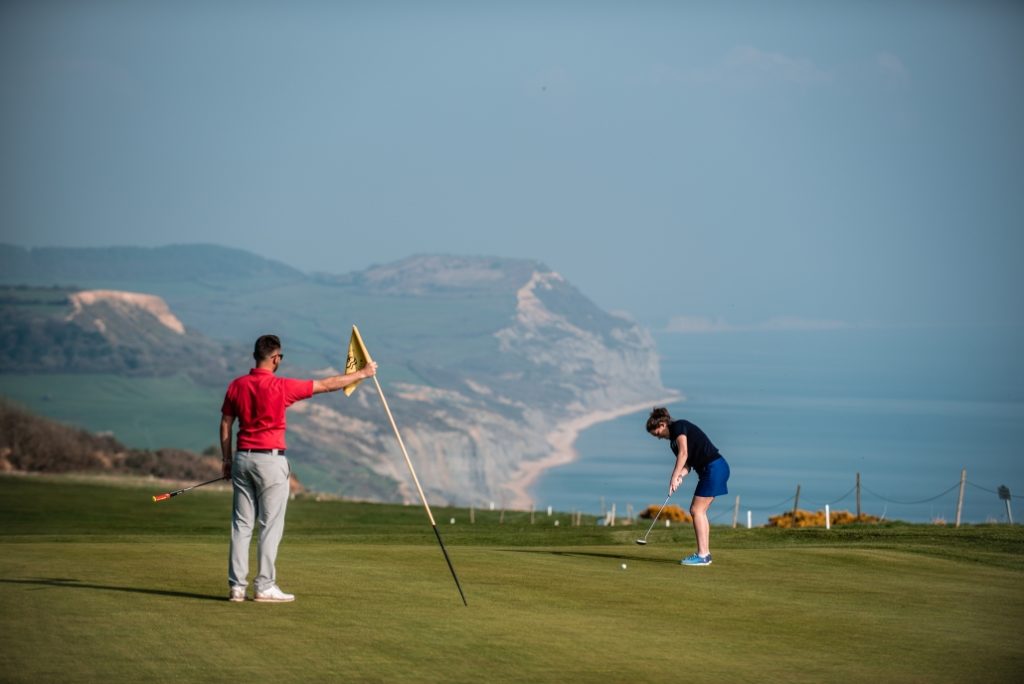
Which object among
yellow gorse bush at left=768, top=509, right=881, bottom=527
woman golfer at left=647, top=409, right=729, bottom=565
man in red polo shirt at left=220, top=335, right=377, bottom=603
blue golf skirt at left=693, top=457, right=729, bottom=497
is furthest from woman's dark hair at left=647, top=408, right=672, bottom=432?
yellow gorse bush at left=768, top=509, right=881, bottom=527

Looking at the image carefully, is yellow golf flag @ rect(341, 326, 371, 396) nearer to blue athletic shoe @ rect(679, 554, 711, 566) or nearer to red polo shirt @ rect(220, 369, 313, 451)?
red polo shirt @ rect(220, 369, 313, 451)

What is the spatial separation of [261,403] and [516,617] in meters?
2.98

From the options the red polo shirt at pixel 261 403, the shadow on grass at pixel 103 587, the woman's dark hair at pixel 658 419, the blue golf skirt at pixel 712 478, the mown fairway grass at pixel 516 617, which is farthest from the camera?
the blue golf skirt at pixel 712 478

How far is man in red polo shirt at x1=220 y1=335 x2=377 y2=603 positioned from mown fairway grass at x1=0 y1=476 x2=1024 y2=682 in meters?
0.56

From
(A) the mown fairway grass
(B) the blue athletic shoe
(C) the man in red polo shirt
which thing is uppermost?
(C) the man in red polo shirt

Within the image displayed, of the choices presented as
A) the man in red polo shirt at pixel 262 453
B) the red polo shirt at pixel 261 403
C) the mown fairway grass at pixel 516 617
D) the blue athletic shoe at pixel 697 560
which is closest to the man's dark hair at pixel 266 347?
the man in red polo shirt at pixel 262 453

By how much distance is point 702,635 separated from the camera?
12.8 meters

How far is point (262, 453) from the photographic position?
1325 cm

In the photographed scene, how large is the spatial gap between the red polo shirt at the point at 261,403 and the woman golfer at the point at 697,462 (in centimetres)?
541

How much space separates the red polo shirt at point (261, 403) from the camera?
13.2 m

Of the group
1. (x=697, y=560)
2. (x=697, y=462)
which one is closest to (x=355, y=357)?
(x=697, y=462)

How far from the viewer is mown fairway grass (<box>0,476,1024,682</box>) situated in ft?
36.2

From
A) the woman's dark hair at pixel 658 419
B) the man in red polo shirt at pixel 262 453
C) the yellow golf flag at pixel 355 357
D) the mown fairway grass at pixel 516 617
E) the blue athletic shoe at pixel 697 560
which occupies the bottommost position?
the mown fairway grass at pixel 516 617

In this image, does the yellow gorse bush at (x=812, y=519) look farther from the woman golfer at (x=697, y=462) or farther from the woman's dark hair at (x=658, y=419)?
the woman's dark hair at (x=658, y=419)
